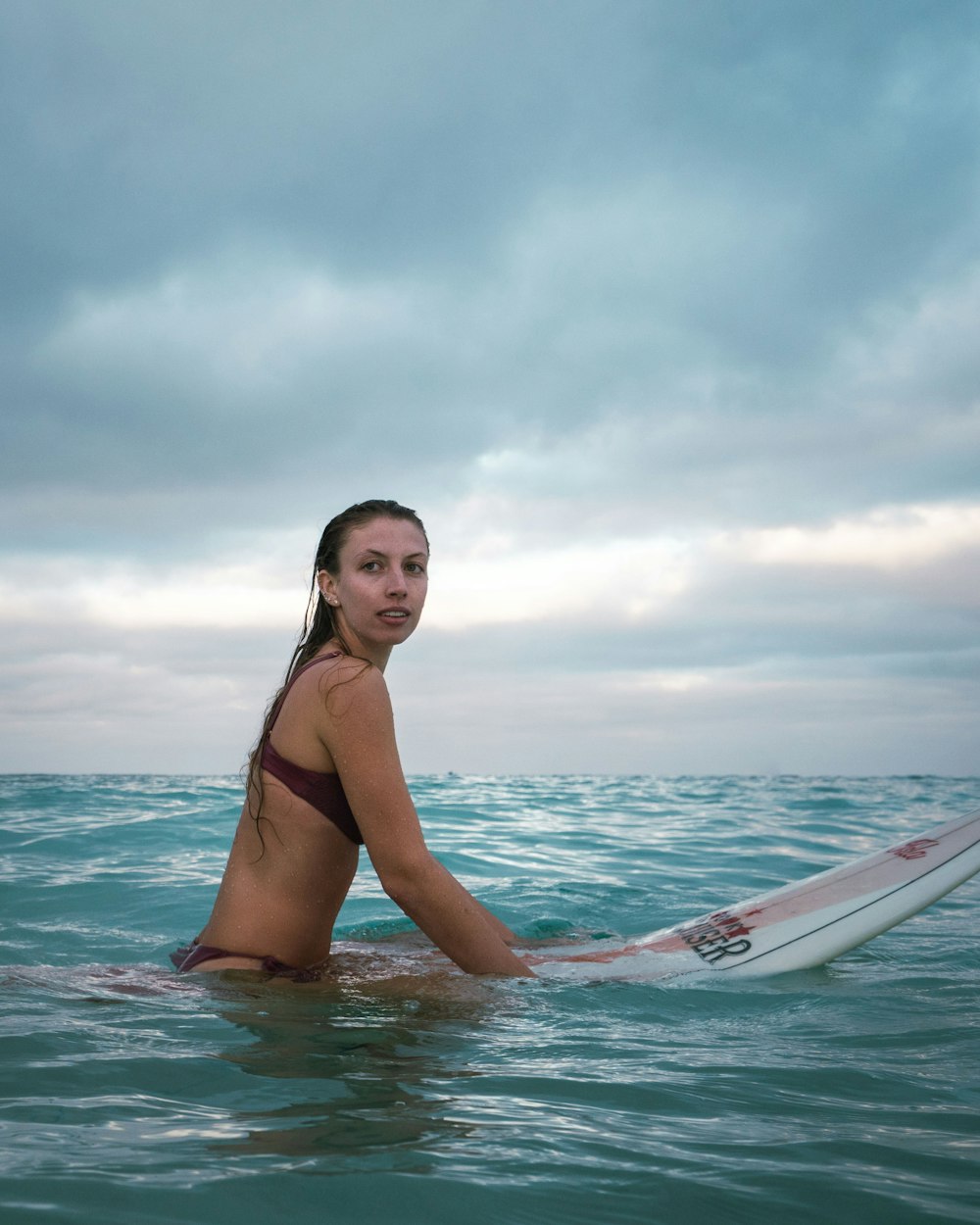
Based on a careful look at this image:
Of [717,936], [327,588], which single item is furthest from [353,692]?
[717,936]

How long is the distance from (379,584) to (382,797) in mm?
755

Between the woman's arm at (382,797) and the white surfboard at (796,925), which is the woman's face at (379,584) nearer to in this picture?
the woman's arm at (382,797)

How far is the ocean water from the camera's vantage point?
171cm

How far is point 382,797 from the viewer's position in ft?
10.0

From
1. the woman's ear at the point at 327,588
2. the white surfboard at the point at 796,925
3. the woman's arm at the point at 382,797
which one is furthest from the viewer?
the white surfboard at the point at 796,925

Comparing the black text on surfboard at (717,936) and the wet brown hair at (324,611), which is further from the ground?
the wet brown hair at (324,611)

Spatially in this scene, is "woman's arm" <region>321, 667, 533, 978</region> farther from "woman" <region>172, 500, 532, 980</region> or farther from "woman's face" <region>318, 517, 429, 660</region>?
"woman's face" <region>318, 517, 429, 660</region>

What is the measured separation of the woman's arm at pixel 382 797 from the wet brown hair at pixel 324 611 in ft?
0.93

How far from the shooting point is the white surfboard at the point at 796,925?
3.95 meters

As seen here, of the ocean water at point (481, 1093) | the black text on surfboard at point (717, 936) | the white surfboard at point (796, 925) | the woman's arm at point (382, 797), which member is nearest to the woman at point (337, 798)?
the woman's arm at point (382, 797)

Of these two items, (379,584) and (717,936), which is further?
(717,936)

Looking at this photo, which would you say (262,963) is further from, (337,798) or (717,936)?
(717,936)

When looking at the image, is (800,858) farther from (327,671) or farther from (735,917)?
(327,671)

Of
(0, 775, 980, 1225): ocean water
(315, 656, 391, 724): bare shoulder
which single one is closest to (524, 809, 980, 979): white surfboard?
(0, 775, 980, 1225): ocean water
